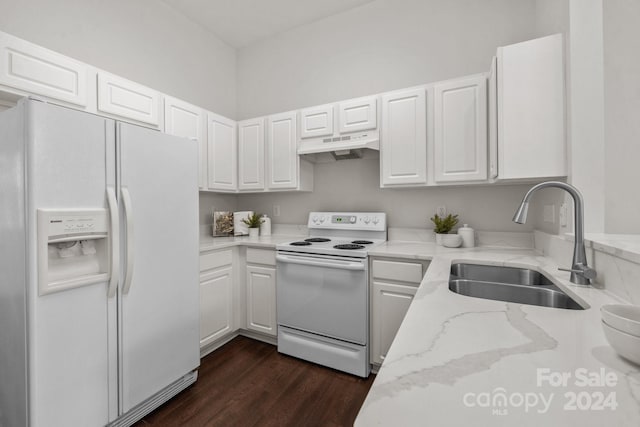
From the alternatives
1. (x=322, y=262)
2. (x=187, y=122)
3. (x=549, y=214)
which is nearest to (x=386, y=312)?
(x=322, y=262)

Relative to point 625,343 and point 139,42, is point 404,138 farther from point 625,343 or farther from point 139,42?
point 139,42

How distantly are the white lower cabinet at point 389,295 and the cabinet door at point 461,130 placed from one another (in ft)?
2.38

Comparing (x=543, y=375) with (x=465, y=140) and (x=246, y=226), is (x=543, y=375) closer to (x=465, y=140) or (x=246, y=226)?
(x=465, y=140)

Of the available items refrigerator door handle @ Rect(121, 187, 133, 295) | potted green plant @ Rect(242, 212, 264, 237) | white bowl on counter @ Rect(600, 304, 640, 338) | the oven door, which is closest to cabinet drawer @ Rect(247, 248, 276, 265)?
the oven door

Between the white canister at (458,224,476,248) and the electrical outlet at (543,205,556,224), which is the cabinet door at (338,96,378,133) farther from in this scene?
the electrical outlet at (543,205,556,224)

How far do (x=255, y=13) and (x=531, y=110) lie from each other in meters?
2.62

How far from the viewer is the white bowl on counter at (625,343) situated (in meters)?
0.56

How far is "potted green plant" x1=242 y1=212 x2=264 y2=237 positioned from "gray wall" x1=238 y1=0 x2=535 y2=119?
122 cm

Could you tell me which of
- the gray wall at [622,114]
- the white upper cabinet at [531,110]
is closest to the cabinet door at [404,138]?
the white upper cabinet at [531,110]

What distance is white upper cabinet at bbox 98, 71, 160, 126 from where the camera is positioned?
1.89 meters

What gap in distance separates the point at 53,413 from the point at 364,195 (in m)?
2.40

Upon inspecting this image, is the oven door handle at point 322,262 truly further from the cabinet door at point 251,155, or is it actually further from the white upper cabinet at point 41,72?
the white upper cabinet at point 41,72

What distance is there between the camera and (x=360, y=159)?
8.89 ft

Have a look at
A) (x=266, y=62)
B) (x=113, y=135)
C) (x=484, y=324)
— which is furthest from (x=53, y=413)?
(x=266, y=62)
